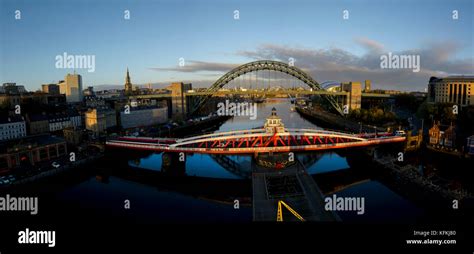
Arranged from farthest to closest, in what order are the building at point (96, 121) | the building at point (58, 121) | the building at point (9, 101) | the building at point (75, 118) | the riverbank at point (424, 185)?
1. the building at point (9, 101)
2. the building at point (75, 118)
3. the building at point (96, 121)
4. the building at point (58, 121)
5. the riverbank at point (424, 185)

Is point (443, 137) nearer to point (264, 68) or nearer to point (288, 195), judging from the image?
point (288, 195)

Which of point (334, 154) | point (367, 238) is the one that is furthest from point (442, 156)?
point (367, 238)

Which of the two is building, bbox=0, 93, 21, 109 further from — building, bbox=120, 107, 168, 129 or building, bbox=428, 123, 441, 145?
building, bbox=428, 123, 441, 145

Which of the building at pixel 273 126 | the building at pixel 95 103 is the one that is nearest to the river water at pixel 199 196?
the building at pixel 273 126

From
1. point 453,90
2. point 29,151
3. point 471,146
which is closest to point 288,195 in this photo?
point 471,146

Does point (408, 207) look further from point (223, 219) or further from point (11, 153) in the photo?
point (11, 153)

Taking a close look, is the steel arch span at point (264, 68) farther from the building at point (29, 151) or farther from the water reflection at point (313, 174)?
the building at point (29, 151)
